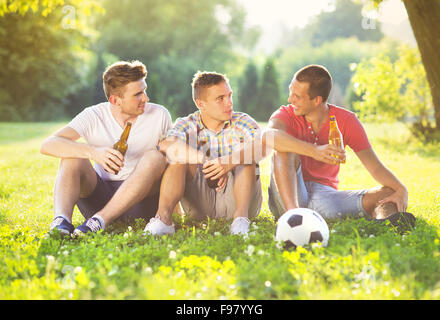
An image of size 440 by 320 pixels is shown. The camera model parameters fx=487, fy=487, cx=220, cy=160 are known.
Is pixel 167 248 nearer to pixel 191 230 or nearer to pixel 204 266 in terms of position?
pixel 204 266

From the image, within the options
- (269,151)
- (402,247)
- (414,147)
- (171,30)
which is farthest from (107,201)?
(171,30)

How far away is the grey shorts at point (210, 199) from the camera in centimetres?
480

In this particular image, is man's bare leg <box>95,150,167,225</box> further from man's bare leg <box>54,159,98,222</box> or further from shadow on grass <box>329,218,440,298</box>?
shadow on grass <box>329,218,440,298</box>

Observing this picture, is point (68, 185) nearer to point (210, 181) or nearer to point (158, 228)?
point (158, 228)

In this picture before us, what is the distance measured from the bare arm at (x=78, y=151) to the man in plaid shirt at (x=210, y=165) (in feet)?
1.62

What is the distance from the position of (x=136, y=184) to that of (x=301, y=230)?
1625mm

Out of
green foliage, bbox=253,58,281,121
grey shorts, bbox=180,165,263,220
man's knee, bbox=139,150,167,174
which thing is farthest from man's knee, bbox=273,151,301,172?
green foliage, bbox=253,58,281,121

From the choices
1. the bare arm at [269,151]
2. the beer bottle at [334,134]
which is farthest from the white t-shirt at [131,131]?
the beer bottle at [334,134]

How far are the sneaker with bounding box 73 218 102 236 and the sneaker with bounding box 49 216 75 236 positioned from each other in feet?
0.22

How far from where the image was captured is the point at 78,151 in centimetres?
446

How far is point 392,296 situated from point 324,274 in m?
0.48

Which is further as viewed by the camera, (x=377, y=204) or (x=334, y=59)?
(x=334, y=59)

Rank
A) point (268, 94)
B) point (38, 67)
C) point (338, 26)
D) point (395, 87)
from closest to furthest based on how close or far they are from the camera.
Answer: point (395, 87) → point (268, 94) → point (38, 67) → point (338, 26)

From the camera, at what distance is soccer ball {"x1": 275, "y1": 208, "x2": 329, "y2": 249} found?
12.3ft
